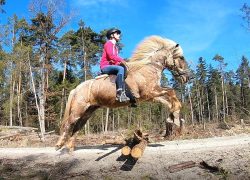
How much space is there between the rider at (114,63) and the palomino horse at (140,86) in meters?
0.22

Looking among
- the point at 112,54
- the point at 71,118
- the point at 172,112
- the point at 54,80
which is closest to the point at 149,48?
the point at 112,54

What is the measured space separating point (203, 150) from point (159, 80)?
8.00ft

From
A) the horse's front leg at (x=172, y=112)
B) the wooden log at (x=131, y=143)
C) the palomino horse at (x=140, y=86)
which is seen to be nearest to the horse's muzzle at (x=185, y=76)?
the palomino horse at (x=140, y=86)

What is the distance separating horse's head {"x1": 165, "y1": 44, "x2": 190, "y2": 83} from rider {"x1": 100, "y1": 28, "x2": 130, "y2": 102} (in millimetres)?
1530

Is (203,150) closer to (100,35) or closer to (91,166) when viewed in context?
(91,166)

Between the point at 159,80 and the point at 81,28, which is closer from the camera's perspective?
the point at 159,80

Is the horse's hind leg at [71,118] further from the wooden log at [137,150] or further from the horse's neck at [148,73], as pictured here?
the wooden log at [137,150]

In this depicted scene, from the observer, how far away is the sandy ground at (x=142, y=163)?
7.73m

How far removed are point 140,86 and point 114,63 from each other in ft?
3.17

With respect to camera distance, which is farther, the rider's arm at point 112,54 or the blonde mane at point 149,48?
the blonde mane at point 149,48

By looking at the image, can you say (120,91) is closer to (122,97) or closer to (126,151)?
(122,97)

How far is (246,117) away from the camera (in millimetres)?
16234

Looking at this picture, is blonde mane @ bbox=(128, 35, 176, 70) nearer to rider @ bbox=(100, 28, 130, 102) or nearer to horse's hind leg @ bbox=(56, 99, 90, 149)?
rider @ bbox=(100, 28, 130, 102)

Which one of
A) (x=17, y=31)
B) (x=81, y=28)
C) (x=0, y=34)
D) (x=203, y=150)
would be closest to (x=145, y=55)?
(x=203, y=150)
